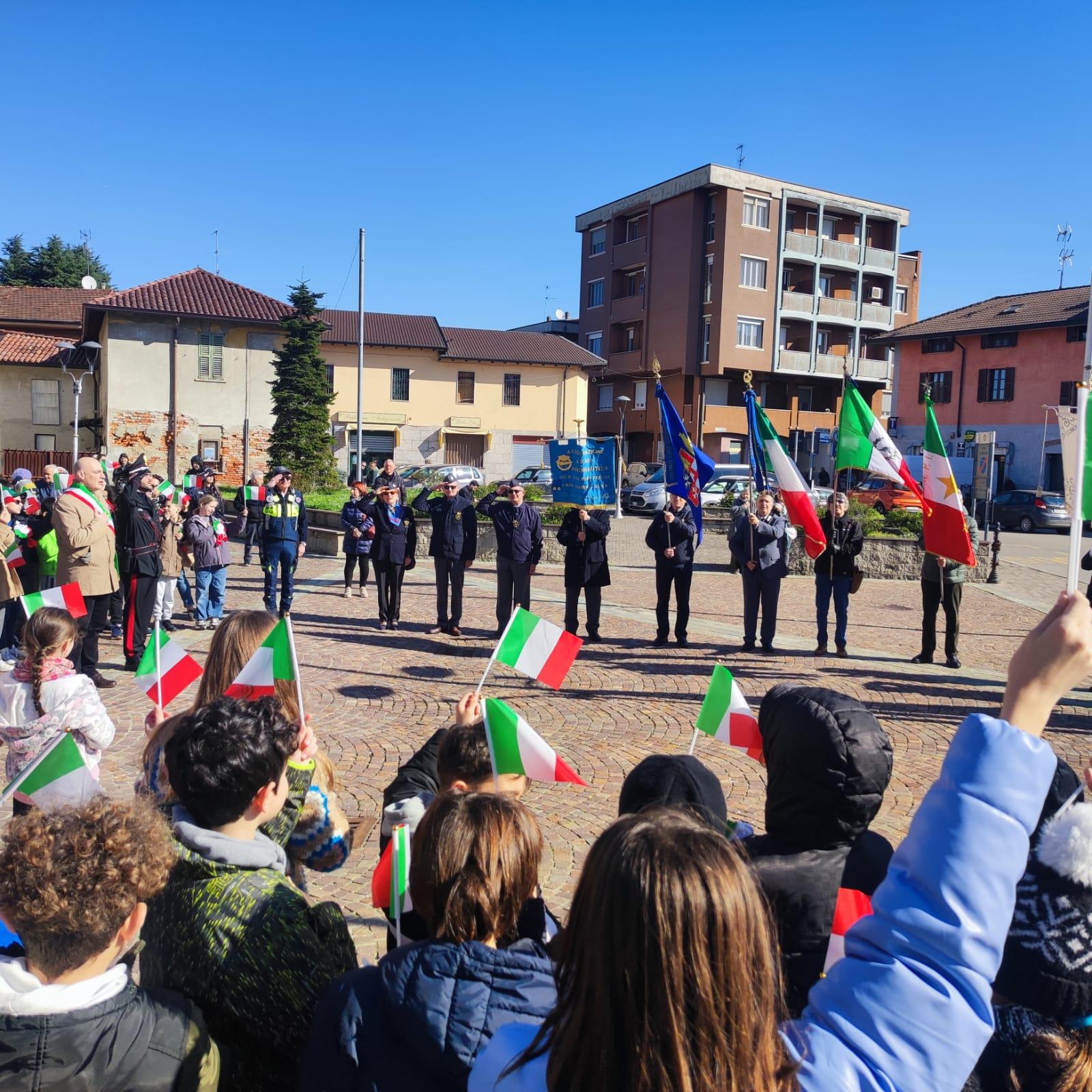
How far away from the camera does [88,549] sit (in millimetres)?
8570

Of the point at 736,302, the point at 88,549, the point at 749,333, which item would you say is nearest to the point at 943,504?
the point at 88,549

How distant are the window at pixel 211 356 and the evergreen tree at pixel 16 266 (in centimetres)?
3025

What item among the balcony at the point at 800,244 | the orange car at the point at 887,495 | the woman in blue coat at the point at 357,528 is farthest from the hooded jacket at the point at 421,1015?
the balcony at the point at 800,244

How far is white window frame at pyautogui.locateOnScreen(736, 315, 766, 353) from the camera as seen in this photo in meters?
46.6

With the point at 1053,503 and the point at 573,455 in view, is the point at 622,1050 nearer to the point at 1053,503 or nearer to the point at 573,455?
the point at 573,455

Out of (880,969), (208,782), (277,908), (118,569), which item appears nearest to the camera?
(880,969)

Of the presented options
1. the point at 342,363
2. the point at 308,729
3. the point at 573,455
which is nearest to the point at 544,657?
the point at 308,729

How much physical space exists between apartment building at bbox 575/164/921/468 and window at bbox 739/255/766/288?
0.22ft

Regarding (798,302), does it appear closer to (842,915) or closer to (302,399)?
(302,399)

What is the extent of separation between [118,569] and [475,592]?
626cm

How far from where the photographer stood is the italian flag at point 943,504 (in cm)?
877

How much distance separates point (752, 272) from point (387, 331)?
1854cm

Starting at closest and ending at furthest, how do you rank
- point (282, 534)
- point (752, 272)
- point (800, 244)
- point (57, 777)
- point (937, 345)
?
point (57, 777) < point (282, 534) < point (752, 272) < point (800, 244) < point (937, 345)

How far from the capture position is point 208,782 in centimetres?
231
